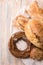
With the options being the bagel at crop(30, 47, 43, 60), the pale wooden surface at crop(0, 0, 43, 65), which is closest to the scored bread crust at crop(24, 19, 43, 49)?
the bagel at crop(30, 47, 43, 60)

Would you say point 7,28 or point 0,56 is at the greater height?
point 7,28

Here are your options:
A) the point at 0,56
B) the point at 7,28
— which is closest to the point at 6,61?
the point at 0,56

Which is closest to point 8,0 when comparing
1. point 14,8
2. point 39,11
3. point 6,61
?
point 14,8

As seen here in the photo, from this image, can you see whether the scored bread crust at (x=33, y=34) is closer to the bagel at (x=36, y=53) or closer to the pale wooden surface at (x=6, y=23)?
the bagel at (x=36, y=53)

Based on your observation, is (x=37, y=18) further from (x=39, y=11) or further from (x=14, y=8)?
(x=14, y=8)

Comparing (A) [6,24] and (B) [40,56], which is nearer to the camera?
(B) [40,56]

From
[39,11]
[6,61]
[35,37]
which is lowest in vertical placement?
[6,61]

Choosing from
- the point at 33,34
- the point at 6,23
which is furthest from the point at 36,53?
the point at 6,23

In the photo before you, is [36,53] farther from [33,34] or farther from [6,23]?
[6,23]
